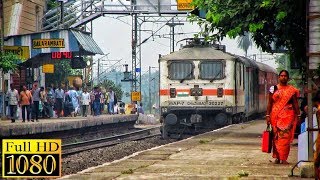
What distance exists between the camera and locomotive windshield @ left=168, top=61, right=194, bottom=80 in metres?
30.5

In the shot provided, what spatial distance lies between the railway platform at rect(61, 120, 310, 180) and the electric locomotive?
838cm

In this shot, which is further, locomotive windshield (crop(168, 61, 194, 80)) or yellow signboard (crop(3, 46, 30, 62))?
yellow signboard (crop(3, 46, 30, 62))

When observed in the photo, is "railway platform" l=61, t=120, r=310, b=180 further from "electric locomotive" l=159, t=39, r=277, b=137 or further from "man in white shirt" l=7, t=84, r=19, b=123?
"man in white shirt" l=7, t=84, r=19, b=123

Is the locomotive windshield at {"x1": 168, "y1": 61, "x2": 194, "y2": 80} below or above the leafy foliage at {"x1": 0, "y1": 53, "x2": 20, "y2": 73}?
below

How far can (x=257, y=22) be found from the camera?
20.3m

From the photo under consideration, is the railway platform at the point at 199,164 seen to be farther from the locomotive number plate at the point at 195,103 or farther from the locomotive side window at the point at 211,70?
the locomotive side window at the point at 211,70

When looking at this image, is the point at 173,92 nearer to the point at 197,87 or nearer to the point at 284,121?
the point at 197,87

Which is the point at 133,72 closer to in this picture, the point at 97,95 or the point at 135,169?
the point at 97,95

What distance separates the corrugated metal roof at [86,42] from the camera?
135ft

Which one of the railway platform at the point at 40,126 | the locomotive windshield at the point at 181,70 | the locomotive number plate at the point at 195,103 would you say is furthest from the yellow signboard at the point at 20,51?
the locomotive number plate at the point at 195,103

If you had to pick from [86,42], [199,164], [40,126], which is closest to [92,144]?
[40,126]

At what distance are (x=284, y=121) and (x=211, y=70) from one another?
1532 cm

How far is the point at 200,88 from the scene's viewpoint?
30328 millimetres

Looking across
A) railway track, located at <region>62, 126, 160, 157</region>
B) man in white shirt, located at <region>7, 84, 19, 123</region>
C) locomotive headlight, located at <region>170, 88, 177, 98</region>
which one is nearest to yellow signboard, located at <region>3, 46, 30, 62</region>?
man in white shirt, located at <region>7, 84, 19, 123</region>
